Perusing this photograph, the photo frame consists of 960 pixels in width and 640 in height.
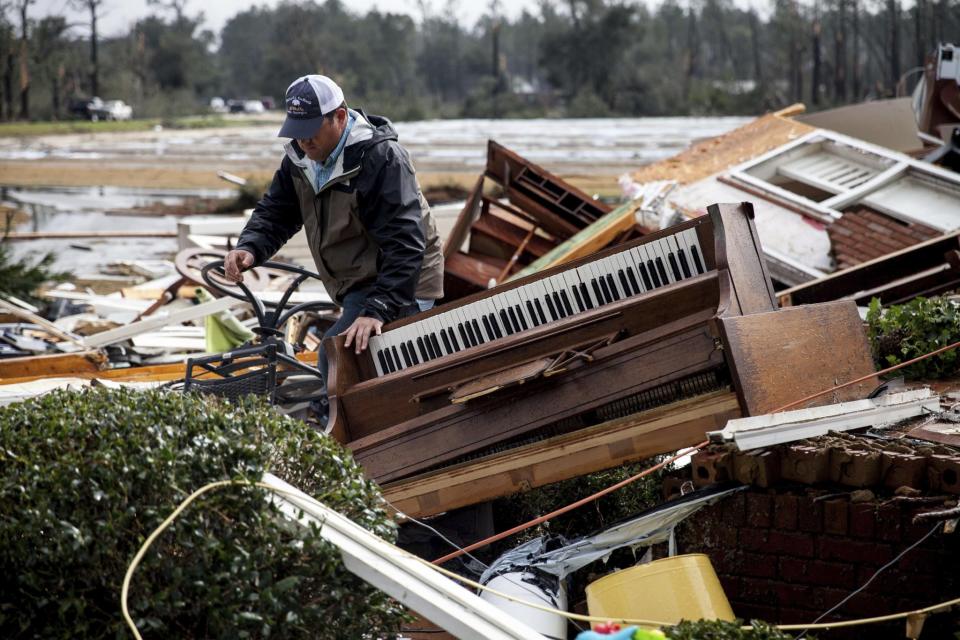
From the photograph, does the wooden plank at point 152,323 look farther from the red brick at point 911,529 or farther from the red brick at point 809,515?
the red brick at point 911,529

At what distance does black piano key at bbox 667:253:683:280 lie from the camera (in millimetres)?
4816

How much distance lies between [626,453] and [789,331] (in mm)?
878

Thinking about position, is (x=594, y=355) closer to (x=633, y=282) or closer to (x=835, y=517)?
(x=633, y=282)

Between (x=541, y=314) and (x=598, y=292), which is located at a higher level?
(x=598, y=292)

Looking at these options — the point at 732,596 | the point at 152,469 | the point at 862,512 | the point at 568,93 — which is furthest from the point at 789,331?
the point at 568,93

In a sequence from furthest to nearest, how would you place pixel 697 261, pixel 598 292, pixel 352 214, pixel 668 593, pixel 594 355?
Answer: pixel 352 214 < pixel 598 292 < pixel 697 261 < pixel 594 355 < pixel 668 593

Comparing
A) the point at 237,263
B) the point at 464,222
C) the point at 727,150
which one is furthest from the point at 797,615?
the point at 727,150

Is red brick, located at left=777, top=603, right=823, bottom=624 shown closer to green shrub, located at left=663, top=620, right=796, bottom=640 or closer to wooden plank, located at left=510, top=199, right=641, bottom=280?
green shrub, located at left=663, top=620, right=796, bottom=640

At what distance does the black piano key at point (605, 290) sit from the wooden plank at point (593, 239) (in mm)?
2846

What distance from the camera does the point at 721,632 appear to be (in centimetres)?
344

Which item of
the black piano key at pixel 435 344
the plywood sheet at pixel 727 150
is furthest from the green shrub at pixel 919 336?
the plywood sheet at pixel 727 150

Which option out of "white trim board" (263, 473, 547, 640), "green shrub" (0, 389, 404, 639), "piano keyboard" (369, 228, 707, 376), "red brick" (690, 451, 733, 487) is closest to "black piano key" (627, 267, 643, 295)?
"piano keyboard" (369, 228, 707, 376)

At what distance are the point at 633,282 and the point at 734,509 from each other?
1.10 m

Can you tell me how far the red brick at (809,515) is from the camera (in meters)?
4.25
